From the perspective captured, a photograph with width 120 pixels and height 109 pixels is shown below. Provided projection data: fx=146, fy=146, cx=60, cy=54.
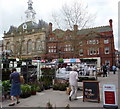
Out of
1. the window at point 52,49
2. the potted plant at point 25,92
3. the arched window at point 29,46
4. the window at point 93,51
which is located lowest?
the potted plant at point 25,92

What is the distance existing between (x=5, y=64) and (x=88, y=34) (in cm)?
1639

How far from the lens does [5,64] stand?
1348 centimetres

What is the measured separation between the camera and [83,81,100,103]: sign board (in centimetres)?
742

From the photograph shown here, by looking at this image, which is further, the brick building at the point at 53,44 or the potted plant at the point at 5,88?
the brick building at the point at 53,44

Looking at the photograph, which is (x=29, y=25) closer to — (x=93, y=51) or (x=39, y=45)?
(x=39, y=45)

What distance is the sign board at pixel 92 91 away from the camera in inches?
292

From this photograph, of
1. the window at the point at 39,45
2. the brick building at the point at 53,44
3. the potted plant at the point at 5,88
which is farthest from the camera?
the window at the point at 39,45

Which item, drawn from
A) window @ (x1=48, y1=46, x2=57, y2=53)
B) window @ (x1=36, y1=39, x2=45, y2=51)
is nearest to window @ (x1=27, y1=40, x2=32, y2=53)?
window @ (x1=36, y1=39, x2=45, y2=51)

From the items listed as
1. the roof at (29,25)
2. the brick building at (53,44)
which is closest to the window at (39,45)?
the brick building at (53,44)

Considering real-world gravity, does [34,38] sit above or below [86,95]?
above

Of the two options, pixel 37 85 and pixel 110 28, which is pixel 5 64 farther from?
pixel 110 28

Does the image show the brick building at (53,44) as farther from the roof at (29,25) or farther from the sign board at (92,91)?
the sign board at (92,91)

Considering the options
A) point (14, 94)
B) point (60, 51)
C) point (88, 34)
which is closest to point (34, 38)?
→ point (60, 51)

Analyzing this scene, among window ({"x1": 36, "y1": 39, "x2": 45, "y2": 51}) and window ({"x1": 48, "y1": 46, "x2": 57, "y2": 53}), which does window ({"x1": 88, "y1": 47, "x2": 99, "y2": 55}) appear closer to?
window ({"x1": 48, "y1": 46, "x2": 57, "y2": 53})
